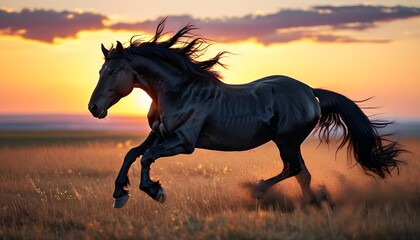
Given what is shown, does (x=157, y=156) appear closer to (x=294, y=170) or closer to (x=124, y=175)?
(x=124, y=175)

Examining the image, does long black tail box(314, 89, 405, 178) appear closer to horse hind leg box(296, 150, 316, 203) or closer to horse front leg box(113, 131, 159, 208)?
horse hind leg box(296, 150, 316, 203)

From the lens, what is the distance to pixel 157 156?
8.23m

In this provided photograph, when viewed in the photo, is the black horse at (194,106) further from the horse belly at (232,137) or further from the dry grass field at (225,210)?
the dry grass field at (225,210)

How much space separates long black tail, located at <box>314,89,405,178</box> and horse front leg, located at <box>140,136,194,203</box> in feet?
8.40

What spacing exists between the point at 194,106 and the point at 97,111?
51.3 inches

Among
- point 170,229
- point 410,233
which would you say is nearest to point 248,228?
point 170,229

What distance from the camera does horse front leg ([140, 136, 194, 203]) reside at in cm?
822

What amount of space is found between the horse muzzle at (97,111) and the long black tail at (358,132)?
11.1ft

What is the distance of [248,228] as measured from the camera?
6.76 metres

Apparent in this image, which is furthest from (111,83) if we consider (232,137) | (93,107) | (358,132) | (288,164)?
(358,132)

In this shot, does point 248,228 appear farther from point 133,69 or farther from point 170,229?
point 133,69

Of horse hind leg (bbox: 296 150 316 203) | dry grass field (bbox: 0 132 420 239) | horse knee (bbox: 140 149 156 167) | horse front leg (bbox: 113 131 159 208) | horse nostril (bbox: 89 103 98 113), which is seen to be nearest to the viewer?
dry grass field (bbox: 0 132 420 239)

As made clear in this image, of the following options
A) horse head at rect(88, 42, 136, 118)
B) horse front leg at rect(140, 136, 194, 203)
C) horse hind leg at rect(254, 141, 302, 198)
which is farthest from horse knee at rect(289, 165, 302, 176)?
horse head at rect(88, 42, 136, 118)

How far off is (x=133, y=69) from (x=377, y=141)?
403 cm
